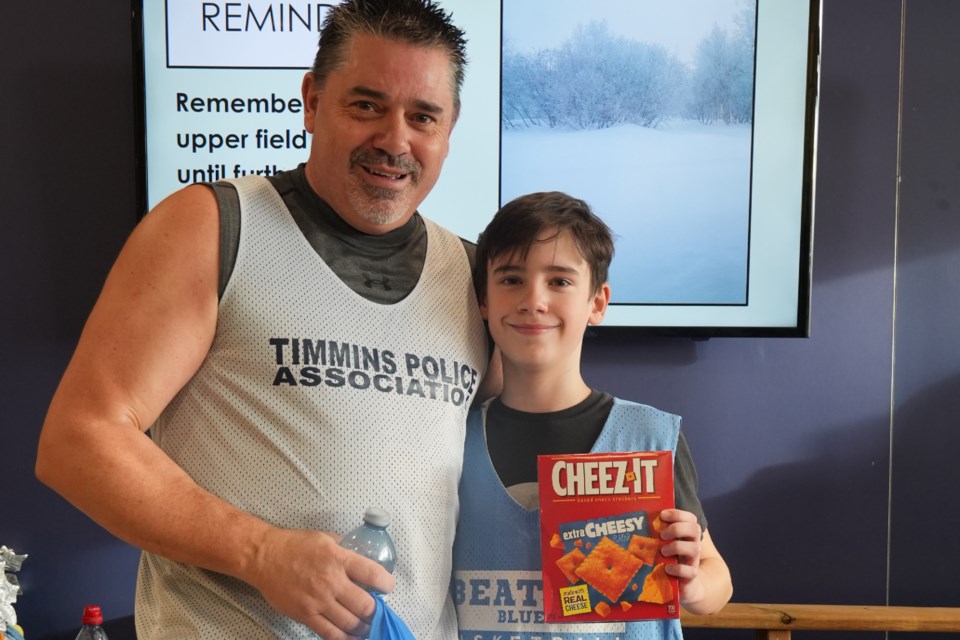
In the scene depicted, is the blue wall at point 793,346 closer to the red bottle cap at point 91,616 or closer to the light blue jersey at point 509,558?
the red bottle cap at point 91,616

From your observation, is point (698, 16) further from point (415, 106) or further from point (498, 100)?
point (415, 106)

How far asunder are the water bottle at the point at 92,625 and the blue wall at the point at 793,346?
0.13 meters

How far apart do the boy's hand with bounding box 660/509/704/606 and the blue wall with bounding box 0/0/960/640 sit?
1110mm

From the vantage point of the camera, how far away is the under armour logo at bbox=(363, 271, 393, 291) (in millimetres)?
1407

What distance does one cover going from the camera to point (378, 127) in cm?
140

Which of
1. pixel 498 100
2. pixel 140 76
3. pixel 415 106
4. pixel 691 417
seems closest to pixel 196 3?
pixel 140 76

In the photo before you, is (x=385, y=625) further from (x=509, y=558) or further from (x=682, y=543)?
(x=682, y=543)

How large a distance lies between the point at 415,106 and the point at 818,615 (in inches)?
60.6

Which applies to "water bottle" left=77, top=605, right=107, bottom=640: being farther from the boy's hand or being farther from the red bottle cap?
the boy's hand

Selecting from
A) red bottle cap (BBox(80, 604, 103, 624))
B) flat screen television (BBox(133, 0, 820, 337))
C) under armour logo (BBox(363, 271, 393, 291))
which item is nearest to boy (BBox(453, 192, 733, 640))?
under armour logo (BBox(363, 271, 393, 291))

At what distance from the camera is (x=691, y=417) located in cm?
247

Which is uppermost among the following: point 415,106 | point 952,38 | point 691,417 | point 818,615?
point 952,38

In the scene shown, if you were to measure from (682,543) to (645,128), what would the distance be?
1.31 m

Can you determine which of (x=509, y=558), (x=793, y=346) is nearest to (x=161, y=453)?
(x=509, y=558)
